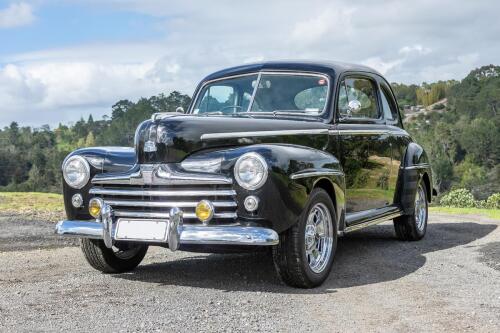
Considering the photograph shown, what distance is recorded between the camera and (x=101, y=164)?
5.88m

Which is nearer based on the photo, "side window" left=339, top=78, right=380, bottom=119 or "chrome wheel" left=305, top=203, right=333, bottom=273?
"chrome wheel" left=305, top=203, right=333, bottom=273

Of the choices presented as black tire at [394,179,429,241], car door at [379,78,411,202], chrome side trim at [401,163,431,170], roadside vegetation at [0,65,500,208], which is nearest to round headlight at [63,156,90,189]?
car door at [379,78,411,202]

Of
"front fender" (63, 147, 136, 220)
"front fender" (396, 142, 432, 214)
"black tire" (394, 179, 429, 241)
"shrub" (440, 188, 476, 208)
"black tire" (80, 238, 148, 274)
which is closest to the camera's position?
"front fender" (63, 147, 136, 220)

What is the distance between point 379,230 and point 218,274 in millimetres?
4212

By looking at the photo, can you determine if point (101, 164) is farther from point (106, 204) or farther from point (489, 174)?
point (489, 174)

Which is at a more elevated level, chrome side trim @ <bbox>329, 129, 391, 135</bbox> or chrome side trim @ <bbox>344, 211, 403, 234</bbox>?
chrome side trim @ <bbox>329, 129, 391, 135</bbox>

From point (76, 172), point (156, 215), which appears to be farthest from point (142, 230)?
point (76, 172)

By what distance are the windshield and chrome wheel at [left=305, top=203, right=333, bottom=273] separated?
49.8 inches

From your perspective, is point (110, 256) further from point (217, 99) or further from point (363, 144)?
point (363, 144)

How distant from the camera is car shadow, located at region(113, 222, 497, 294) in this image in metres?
5.84

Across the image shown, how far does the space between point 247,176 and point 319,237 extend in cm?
109

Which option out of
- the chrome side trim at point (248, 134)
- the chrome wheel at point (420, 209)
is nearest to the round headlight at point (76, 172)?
the chrome side trim at point (248, 134)

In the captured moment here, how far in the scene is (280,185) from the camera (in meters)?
5.18

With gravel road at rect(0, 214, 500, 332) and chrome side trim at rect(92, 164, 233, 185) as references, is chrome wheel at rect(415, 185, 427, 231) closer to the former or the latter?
gravel road at rect(0, 214, 500, 332)
